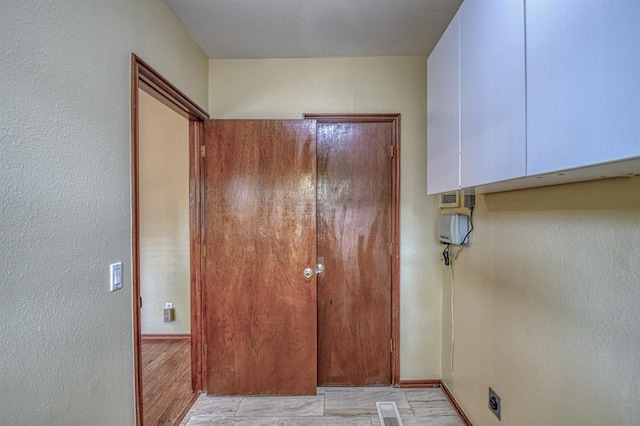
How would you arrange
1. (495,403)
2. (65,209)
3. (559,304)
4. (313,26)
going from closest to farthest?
1. (65,209)
2. (559,304)
3. (495,403)
4. (313,26)

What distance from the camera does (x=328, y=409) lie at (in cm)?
210

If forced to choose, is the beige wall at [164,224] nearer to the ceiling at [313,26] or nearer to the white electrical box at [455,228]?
the ceiling at [313,26]

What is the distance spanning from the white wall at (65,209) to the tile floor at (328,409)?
2.74 feet

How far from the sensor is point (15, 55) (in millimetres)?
874

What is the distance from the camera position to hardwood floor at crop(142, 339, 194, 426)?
2051mm

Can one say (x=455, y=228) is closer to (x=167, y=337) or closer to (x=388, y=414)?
(x=388, y=414)

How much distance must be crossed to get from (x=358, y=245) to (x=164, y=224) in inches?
79.4

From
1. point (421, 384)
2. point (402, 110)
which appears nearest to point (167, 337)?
point (421, 384)

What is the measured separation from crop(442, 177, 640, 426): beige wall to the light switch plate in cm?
177

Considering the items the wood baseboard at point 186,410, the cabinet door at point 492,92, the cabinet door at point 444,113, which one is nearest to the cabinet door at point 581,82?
the cabinet door at point 492,92

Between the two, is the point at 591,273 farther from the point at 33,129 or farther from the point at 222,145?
the point at 222,145

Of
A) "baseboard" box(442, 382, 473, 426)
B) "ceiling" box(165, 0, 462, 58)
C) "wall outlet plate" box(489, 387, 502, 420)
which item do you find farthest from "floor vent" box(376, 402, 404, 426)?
"ceiling" box(165, 0, 462, 58)

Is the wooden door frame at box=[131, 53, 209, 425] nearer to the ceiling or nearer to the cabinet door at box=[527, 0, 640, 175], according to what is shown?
the ceiling

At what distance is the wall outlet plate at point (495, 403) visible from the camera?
1.54 metres
